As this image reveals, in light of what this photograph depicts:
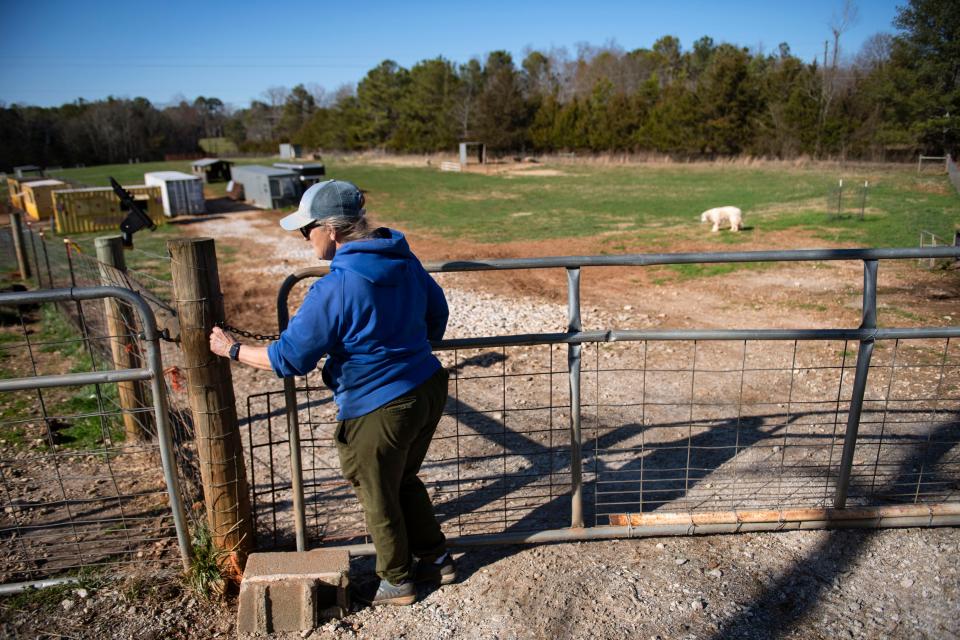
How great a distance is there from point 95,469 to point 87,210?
18840 mm

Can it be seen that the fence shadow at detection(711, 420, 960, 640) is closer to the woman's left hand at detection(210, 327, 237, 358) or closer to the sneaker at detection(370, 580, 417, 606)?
the sneaker at detection(370, 580, 417, 606)

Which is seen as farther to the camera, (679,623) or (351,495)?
(351,495)

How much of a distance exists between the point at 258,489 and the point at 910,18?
45.1 meters

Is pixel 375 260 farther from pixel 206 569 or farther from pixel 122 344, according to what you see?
pixel 122 344

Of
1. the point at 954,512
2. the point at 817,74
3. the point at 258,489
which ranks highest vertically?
the point at 817,74

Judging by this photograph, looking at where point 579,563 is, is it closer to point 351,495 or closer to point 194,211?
point 351,495

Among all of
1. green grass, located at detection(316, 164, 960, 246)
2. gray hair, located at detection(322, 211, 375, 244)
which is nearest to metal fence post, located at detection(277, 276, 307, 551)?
gray hair, located at detection(322, 211, 375, 244)

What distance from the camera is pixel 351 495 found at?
4219mm

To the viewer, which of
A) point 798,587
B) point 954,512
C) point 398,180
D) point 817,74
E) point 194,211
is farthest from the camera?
point 817,74

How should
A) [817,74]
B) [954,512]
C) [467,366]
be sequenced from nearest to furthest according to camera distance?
[954,512] → [467,366] → [817,74]

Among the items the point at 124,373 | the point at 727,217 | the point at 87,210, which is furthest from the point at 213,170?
the point at 124,373

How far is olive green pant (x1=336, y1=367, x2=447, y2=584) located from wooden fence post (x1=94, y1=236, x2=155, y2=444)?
2.74 metres

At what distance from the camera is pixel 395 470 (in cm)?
287

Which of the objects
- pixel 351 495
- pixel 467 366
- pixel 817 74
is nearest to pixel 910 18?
pixel 817 74
